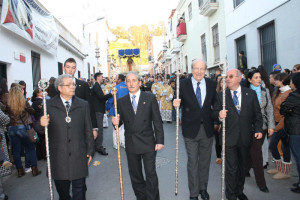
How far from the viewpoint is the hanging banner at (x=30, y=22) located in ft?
24.3

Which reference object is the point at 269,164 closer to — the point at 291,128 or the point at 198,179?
the point at 291,128

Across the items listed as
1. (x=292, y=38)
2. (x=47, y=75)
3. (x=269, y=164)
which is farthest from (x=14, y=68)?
(x=292, y=38)

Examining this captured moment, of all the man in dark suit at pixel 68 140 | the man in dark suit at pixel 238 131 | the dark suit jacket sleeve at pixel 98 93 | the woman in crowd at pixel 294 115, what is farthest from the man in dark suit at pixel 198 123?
the dark suit jacket sleeve at pixel 98 93

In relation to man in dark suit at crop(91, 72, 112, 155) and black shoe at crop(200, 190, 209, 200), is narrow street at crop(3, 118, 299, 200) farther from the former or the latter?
man in dark suit at crop(91, 72, 112, 155)

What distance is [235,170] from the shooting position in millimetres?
3994

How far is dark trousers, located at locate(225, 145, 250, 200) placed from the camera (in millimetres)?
4000

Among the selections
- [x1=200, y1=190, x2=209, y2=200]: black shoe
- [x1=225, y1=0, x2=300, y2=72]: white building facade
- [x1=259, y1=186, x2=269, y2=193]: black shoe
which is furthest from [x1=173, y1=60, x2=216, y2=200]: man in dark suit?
[x1=225, y1=0, x2=300, y2=72]: white building facade

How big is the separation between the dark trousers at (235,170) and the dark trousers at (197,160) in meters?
0.32

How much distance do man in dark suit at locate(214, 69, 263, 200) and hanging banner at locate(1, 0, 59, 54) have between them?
6.46 meters

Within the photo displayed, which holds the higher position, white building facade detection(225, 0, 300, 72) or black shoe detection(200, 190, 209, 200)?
white building facade detection(225, 0, 300, 72)

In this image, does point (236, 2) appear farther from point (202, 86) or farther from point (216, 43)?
point (202, 86)

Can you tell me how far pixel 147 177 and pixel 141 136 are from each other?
0.60 metres

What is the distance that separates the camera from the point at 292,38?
837cm

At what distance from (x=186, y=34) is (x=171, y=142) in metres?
16.8
